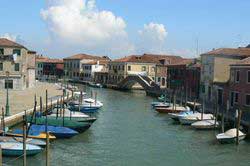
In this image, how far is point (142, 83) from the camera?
6994 centimetres

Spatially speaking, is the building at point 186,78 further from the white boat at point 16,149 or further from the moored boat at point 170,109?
the white boat at point 16,149

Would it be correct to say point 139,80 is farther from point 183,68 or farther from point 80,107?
point 80,107

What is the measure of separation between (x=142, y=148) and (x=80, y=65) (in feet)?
260

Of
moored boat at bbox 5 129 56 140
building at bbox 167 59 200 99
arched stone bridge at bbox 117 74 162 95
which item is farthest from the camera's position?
arched stone bridge at bbox 117 74 162 95

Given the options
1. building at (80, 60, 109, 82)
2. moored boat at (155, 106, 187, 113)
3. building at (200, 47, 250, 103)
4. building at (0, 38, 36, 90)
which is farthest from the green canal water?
building at (80, 60, 109, 82)

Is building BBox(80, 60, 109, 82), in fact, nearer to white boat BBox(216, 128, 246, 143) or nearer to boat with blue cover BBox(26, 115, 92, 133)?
boat with blue cover BBox(26, 115, 92, 133)

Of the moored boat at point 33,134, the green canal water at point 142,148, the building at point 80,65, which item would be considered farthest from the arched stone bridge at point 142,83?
the moored boat at point 33,134

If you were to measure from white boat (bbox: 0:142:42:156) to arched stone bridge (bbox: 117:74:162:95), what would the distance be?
4202 cm

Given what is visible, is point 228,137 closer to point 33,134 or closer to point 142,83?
point 33,134

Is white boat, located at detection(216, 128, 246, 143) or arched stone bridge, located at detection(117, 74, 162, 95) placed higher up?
arched stone bridge, located at detection(117, 74, 162, 95)

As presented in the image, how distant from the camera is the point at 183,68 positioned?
5919cm

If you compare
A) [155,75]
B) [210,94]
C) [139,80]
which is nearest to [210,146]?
[210,94]

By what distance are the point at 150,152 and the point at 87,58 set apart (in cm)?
8059

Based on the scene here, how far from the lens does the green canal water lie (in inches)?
850
